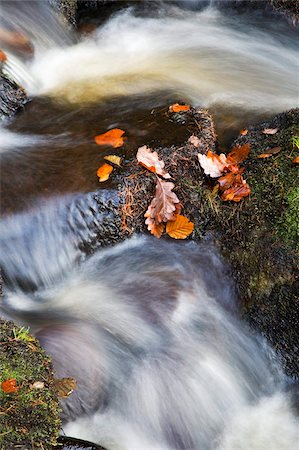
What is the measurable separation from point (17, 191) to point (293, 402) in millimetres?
2605

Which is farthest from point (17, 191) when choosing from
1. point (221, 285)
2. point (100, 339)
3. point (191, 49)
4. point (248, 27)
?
point (248, 27)

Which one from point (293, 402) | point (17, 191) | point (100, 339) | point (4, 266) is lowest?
point (293, 402)

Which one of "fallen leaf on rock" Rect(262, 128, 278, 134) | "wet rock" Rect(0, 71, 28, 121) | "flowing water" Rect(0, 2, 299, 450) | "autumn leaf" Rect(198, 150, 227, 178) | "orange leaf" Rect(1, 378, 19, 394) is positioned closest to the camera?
"orange leaf" Rect(1, 378, 19, 394)

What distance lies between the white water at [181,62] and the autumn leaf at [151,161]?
1295 millimetres

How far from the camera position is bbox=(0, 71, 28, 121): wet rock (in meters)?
5.42

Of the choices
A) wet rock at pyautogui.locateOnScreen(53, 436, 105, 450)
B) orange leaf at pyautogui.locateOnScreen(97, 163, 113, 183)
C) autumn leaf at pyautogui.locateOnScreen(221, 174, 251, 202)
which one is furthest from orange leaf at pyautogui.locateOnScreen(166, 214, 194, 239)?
wet rock at pyautogui.locateOnScreen(53, 436, 105, 450)

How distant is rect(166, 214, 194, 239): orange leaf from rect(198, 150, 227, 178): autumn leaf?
0.43 meters

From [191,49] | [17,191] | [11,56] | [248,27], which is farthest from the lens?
[248,27]

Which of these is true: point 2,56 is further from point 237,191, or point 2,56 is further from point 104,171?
point 237,191

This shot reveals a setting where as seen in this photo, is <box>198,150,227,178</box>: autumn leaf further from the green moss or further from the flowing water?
the green moss

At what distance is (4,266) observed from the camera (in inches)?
167

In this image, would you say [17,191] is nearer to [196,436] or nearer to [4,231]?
[4,231]

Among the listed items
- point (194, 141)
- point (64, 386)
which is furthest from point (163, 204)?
point (64, 386)

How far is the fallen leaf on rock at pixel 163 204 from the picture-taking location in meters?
4.14
